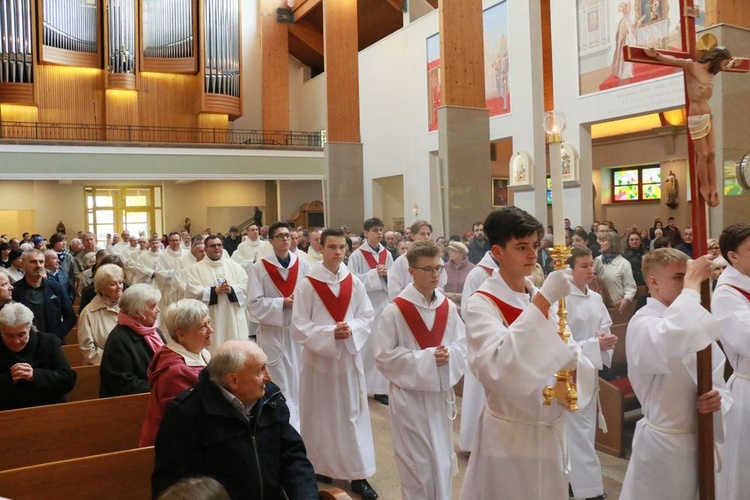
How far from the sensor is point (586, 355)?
13.4ft

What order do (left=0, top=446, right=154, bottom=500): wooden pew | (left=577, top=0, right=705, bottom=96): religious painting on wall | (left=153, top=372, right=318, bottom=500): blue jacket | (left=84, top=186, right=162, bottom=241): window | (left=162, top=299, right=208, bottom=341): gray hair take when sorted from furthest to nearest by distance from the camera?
(left=84, top=186, right=162, bottom=241): window → (left=577, top=0, right=705, bottom=96): religious painting on wall → (left=162, top=299, right=208, bottom=341): gray hair → (left=0, top=446, right=154, bottom=500): wooden pew → (left=153, top=372, right=318, bottom=500): blue jacket

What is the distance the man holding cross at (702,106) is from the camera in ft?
8.22

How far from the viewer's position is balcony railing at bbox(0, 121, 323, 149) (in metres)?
21.5

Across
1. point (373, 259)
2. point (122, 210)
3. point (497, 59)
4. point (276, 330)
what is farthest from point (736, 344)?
point (122, 210)

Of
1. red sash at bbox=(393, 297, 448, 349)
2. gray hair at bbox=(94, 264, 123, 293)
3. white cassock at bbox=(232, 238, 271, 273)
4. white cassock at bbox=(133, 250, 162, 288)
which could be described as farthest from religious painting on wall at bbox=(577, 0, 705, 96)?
gray hair at bbox=(94, 264, 123, 293)

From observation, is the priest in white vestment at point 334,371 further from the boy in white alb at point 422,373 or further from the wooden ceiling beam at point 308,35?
the wooden ceiling beam at point 308,35

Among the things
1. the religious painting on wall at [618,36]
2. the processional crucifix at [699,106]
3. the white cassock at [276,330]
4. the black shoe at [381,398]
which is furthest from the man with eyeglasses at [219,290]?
the religious painting on wall at [618,36]

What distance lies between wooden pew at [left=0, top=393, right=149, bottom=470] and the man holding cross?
9.79 feet

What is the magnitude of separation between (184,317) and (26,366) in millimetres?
1198

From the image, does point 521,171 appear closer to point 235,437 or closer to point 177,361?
point 177,361

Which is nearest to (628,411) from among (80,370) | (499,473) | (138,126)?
(499,473)

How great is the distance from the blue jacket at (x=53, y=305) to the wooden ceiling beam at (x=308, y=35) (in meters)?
20.7

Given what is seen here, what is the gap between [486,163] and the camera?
33.3ft

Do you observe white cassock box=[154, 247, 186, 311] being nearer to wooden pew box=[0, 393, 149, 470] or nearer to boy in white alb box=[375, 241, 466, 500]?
wooden pew box=[0, 393, 149, 470]
